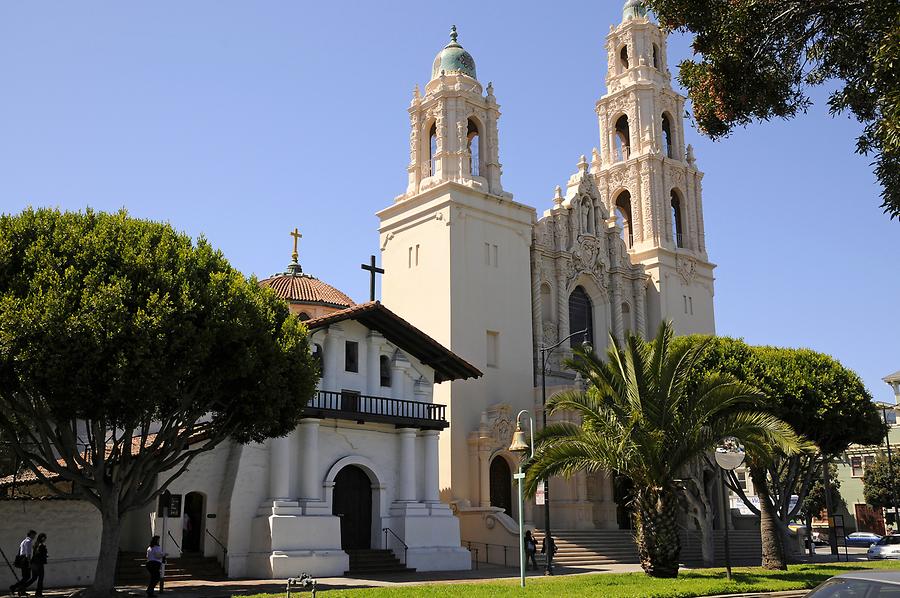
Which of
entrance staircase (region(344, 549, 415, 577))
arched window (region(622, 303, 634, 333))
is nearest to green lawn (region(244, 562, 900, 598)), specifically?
entrance staircase (region(344, 549, 415, 577))

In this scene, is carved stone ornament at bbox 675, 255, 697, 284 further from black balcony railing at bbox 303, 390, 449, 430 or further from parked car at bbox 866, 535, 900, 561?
black balcony railing at bbox 303, 390, 449, 430

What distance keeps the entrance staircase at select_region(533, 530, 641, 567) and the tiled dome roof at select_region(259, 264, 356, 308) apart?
12.9 m

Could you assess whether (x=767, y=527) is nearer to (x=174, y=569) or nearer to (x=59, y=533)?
(x=174, y=569)

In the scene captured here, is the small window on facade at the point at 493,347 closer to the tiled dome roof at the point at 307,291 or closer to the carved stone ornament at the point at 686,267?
the tiled dome roof at the point at 307,291

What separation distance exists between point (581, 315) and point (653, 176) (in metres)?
9.86

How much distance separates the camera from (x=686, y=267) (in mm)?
51344

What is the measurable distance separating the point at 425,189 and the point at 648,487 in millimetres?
21816

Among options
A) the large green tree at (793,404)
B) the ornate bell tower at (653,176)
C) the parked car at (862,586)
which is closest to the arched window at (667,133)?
the ornate bell tower at (653,176)

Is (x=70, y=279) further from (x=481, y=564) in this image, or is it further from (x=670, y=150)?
(x=670, y=150)

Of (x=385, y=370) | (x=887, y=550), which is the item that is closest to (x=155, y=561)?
(x=385, y=370)

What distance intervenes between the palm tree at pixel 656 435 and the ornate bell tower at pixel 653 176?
2509cm

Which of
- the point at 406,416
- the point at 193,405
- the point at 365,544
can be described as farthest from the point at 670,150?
the point at 193,405

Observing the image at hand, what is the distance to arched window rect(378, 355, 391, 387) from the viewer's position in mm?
32562

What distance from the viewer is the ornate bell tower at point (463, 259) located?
38250 millimetres
